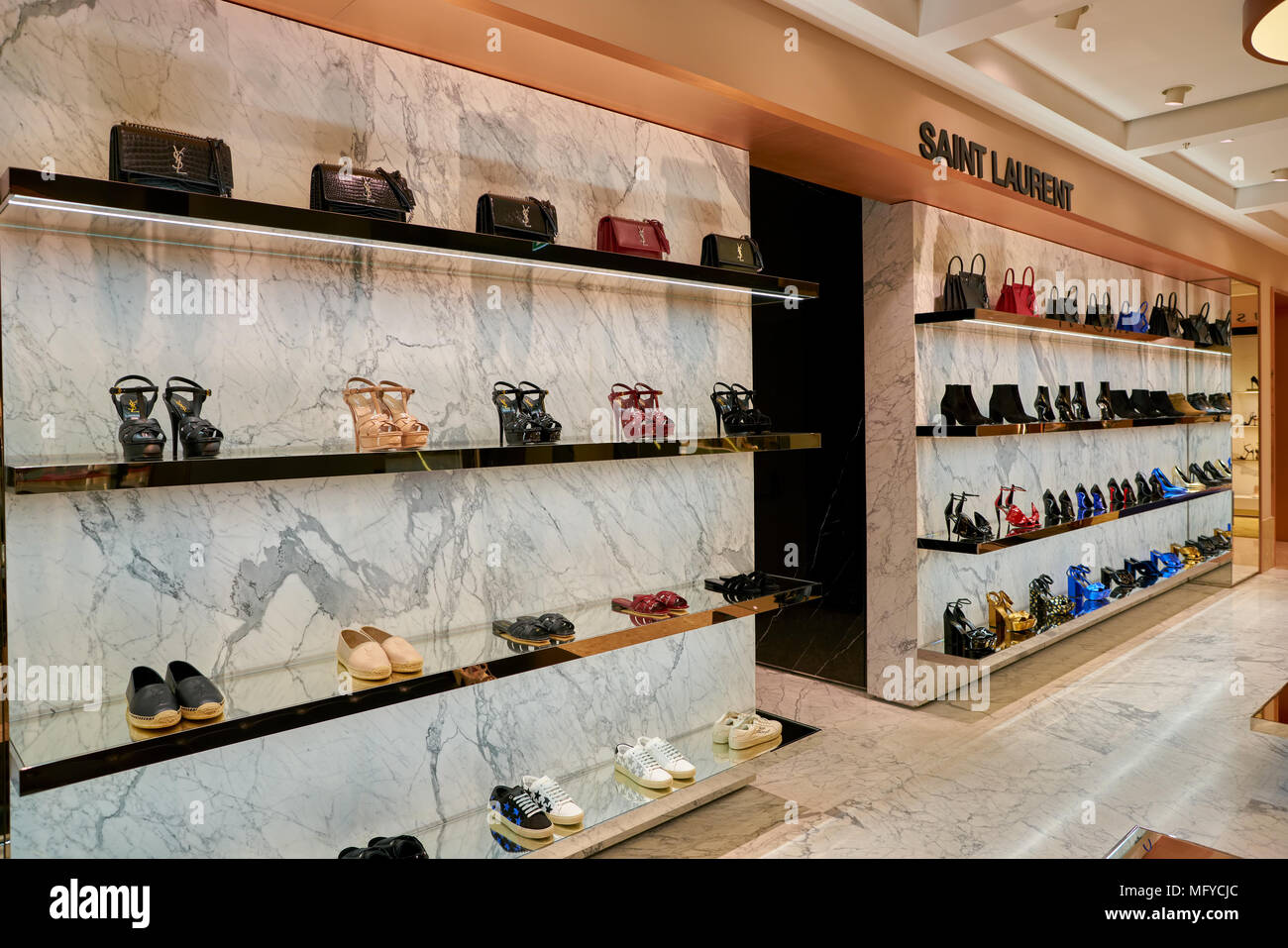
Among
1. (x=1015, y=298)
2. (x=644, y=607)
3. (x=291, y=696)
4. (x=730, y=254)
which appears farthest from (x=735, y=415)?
(x=1015, y=298)

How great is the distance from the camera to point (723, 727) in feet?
11.6

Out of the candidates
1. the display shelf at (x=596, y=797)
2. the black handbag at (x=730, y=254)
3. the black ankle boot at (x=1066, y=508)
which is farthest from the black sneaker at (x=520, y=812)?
the black ankle boot at (x=1066, y=508)

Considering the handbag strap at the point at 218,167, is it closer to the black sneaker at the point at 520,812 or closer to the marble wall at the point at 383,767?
the marble wall at the point at 383,767

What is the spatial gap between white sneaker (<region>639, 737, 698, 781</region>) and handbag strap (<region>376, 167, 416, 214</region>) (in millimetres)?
2122

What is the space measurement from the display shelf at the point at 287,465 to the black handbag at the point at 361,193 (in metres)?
0.70

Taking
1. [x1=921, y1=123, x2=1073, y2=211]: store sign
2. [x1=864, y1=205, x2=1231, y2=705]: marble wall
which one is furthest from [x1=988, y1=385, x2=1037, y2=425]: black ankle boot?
[x1=921, y1=123, x2=1073, y2=211]: store sign

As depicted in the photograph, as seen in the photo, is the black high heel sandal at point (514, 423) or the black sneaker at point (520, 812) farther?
the black high heel sandal at point (514, 423)

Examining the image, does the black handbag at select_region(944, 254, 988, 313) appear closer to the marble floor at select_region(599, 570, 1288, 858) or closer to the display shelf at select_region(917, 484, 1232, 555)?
the display shelf at select_region(917, 484, 1232, 555)

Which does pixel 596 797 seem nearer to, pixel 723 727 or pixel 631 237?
pixel 723 727

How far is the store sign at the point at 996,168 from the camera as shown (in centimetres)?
446

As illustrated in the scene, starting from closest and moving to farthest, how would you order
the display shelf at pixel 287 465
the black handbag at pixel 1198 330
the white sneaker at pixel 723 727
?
the display shelf at pixel 287 465
the white sneaker at pixel 723 727
the black handbag at pixel 1198 330

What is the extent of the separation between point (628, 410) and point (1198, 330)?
23.2 ft

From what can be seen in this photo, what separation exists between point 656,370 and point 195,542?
73.9 inches
